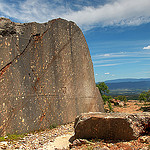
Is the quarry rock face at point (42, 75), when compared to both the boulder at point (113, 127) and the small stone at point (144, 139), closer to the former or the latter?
the boulder at point (113, 127)

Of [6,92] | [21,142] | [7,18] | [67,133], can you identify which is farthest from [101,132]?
[7,18]

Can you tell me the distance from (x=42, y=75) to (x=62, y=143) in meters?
3.40

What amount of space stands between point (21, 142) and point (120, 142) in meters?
3.69

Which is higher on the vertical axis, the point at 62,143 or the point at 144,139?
the point at 144,139

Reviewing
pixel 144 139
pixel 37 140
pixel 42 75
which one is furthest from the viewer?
pixel 42 75

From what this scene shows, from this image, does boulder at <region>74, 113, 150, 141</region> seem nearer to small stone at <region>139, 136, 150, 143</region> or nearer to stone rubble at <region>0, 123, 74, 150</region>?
small stone at <region>139, 136, 150, 143</region>

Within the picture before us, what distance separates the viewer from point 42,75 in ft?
26.6

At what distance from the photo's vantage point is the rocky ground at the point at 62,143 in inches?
189

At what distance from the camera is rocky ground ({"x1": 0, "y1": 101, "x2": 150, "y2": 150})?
15.7 ft

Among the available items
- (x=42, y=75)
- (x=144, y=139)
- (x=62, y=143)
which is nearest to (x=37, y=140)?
(x=62, y=143)

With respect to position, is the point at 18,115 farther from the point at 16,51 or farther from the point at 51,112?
the point at 16,51

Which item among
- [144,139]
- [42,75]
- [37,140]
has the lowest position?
[37,140]

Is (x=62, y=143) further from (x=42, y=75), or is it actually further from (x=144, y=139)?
(x=42, y=75)

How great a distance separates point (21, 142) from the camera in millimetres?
6383
